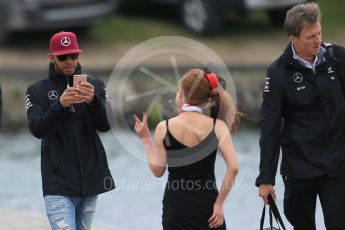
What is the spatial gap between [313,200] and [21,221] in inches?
125

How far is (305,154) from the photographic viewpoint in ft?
21.0

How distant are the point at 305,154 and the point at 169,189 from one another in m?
0.87

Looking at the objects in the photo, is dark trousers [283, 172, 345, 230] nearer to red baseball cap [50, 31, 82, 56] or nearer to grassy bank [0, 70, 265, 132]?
red baseball cap [50, 31, 82, 56]

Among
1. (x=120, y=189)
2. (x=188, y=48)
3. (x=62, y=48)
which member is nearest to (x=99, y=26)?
(x=188, y=48)

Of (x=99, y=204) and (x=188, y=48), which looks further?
(x=188, y=48)

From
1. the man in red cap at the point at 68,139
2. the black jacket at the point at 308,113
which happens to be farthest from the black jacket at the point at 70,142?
the black jacket at the point at 308,113

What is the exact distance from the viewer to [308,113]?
6383 millimetres

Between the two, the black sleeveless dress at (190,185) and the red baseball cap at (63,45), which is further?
the red baseball cap at (63,45)

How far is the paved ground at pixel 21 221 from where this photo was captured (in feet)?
28.8

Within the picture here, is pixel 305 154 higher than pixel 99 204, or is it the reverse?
pixel 305 154

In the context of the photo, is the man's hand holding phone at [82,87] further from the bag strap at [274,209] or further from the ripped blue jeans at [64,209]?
the bag strap at [274,209]

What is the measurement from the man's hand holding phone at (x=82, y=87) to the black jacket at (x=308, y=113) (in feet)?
3.33

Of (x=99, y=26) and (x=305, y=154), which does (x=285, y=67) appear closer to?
(x=305, y=154)

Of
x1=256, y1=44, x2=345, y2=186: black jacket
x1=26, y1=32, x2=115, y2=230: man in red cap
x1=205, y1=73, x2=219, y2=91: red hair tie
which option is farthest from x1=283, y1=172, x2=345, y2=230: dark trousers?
x1=26, y1=32, x2=115, y2=230: man in red cap
